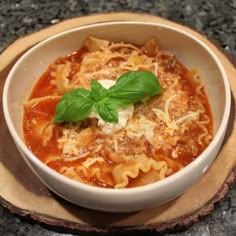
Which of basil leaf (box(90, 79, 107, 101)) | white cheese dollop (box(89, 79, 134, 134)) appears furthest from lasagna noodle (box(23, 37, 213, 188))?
basil leaf (box(90, 79, 107, 101))

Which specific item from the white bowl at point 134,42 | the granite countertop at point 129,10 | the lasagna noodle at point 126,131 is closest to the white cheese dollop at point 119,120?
the lasagna noodle at point 126,131

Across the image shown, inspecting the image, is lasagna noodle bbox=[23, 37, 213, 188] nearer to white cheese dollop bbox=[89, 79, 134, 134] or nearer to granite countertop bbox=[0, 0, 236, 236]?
white cheese dollop bbox=[89, 79, 134, 134]

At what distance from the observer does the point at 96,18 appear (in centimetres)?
299

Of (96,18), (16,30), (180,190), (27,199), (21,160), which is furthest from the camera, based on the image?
(16,30)

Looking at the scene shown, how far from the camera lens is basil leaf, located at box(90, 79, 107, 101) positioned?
87.4 inches

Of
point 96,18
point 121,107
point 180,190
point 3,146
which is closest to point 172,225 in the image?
point 180,190

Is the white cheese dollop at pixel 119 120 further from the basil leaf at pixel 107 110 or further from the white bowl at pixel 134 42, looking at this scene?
the white bowl at pixel 134 42

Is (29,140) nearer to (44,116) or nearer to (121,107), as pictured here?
(44,116)

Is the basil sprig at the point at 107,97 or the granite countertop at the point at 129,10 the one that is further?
the granite countertop at the point at 129,10

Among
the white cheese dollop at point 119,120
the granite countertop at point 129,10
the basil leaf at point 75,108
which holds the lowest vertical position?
the granite countertop at point 129,10

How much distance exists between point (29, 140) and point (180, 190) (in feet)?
2.72

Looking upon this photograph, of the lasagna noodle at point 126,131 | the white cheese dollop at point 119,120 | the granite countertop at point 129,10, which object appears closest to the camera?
the lasagna noodle at point 126,131

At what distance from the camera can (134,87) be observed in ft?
7.27

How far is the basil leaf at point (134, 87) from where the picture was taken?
222 cm
